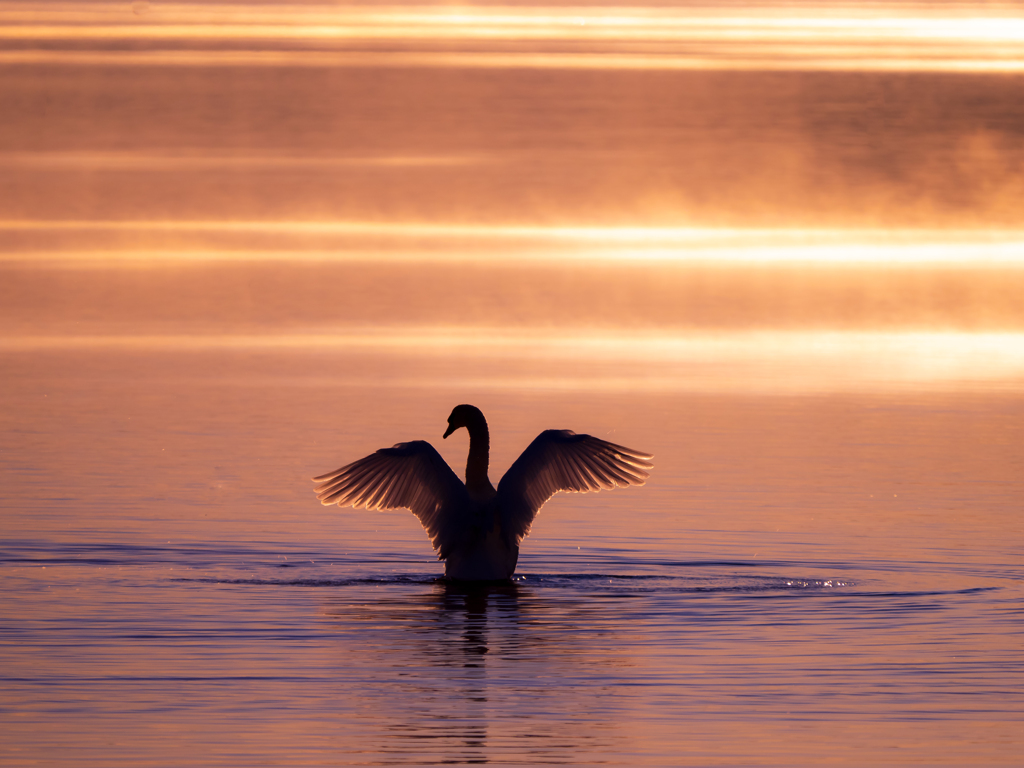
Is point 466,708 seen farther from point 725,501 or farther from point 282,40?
point 282,40

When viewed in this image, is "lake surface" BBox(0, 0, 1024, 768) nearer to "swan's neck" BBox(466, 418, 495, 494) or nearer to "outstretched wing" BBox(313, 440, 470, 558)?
"outstretched wing" BBox(313, 440, 470, 558)

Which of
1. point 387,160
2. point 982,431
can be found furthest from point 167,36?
point 982,431

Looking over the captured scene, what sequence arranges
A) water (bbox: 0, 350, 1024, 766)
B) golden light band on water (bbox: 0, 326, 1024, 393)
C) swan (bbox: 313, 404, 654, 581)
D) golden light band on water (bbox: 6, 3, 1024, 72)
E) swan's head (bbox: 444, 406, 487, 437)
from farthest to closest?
1. golden light band on water (bbox: 6, 3, 1024, 72)
2. golden light band on water (bbox: 0, 326, 1024, 393)
3. swan's head (bbox: 444, 406, 487, 437)
4. swan (bbox: 313, 404, 654, 581)
5. water (bbox: 0, 350, 1024, 766)

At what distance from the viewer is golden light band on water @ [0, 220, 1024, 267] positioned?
1426 inches

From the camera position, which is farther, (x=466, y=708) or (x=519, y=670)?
(x=519, y=670)

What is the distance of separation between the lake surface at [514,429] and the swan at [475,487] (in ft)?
1.26

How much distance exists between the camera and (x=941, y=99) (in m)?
67.1

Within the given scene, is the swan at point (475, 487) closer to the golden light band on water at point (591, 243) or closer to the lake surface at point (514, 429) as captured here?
the lake surface at point (514, 429)

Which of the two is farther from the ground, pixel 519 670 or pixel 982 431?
pixel 982 431

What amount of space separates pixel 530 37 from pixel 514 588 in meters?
76.6

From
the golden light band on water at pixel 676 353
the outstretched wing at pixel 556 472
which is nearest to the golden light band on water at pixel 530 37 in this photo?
the golden light band on water at pixel 676 353

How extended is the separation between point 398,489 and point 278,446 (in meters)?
4.36

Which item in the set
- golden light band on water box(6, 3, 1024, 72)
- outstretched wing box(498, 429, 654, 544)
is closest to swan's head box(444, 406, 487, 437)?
outstretched wing box(498, 429, 654, 544)

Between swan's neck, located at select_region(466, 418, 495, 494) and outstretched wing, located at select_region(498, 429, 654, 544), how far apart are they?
0.23 m
